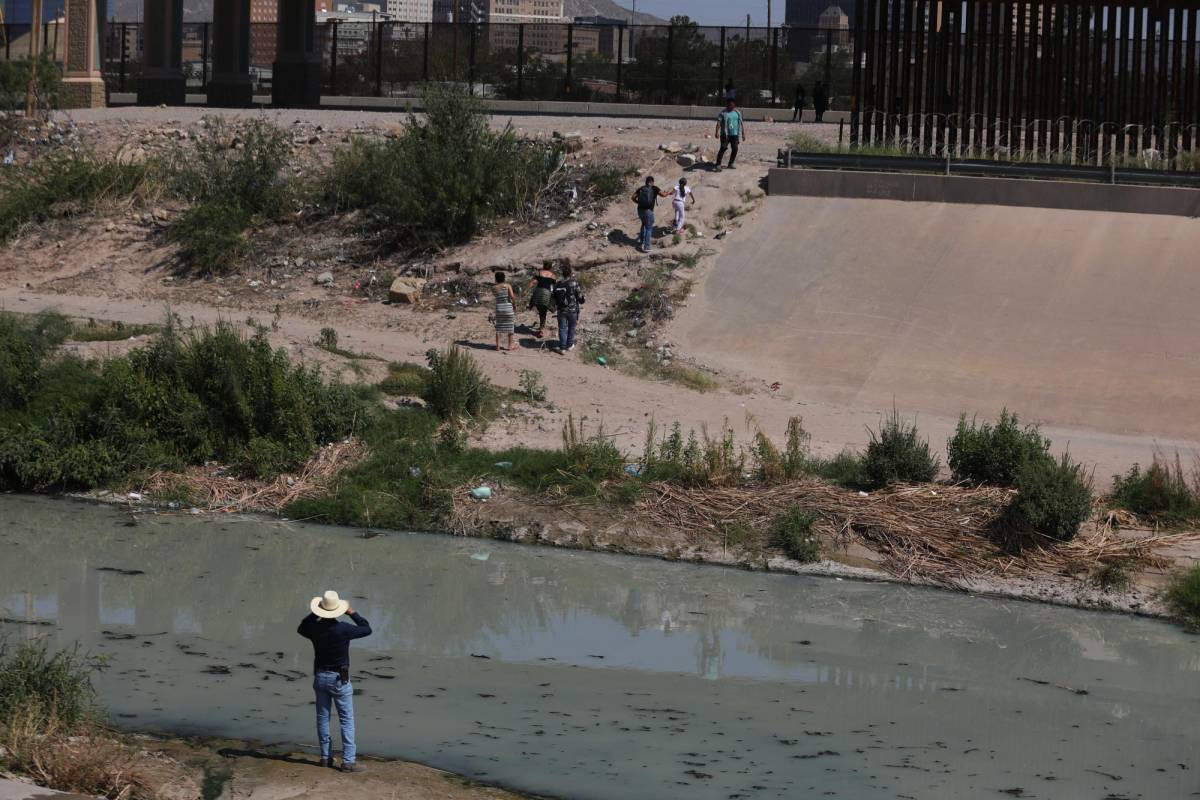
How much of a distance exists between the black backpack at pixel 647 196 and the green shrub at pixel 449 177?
10.5 ft

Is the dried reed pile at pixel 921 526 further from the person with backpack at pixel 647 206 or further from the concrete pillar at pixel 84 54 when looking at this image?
the concrete pillar at pixel 84 54

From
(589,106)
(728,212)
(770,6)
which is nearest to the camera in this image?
(728,212)

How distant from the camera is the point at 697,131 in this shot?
34.5 metres

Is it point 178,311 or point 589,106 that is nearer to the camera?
point 178,311

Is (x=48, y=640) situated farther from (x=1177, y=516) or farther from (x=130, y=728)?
(x=1177, y=516)

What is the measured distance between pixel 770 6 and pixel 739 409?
56.2 metres

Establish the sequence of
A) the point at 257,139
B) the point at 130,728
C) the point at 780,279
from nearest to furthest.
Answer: the point at 130,728 → the point at 780,279 → the point at 257,139

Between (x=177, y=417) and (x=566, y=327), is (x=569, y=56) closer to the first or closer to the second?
(x=566, y=327)

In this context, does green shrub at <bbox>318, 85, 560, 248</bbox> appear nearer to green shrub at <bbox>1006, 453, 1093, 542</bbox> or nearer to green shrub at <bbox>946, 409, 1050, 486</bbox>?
green shrub at <bbox>946, 409, 1050, 486</bbox>

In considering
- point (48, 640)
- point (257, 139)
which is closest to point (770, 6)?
point (257, 139)

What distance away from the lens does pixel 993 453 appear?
60.8 feet

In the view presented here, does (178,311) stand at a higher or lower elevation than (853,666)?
higher

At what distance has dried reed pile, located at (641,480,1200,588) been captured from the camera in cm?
1705

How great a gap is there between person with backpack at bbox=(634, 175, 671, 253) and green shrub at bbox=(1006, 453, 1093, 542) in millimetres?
11421
